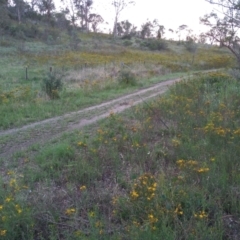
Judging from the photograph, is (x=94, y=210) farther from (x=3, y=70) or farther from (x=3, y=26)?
(x=3, y=26)

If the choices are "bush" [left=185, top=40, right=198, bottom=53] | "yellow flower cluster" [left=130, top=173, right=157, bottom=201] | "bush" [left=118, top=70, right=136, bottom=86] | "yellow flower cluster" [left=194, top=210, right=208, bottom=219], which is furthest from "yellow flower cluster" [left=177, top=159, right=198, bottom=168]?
"bush" [left=185, top=40, right=198, bottom=53]

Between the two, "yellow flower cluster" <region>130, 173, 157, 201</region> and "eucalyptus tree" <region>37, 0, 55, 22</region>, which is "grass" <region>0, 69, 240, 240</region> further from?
"eucalyptus tree" <region>37, 0, 55, 22</region>

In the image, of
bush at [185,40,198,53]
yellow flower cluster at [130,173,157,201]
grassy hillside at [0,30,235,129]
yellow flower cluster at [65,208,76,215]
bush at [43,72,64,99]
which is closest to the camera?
yellow flower cluster at [65,208,76,215]

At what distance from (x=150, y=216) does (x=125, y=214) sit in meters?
0.53

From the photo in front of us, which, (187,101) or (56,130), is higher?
(187,101)

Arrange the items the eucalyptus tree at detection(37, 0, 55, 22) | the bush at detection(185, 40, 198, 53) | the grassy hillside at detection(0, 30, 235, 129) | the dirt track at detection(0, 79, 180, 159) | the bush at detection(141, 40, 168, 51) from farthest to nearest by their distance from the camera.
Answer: the eucalyptus tree at detection(37, 0, 55, 22) → the bush at detection(185, 40, 198, 53) → the bush at detection(141, 40, 168, 51) → the grassy hillside at detection(0, 30, 235, 129) → the dirt track at detection(0, 79, 180, 159)

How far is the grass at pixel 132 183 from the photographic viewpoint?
3945 millimetres

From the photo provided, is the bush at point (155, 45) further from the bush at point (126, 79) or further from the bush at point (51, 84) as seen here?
the bush at point (51, 84)

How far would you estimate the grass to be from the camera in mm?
3945

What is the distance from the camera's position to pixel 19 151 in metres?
6.46

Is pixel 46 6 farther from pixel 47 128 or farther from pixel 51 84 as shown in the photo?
pixel 47 128

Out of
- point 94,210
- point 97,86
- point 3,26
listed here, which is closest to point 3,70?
point 97,86

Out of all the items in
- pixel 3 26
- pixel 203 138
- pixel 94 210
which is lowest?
pixel 94 210

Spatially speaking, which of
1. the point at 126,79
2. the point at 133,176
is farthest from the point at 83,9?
the point at 133,176
